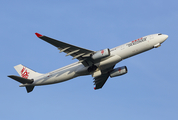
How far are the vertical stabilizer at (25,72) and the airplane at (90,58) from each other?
209 cm

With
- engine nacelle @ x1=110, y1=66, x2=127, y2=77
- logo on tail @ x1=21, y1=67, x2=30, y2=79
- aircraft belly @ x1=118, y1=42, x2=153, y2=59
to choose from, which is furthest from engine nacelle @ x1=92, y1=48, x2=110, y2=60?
logo on tail @ x1=21, y1=67, x2=30, y2=79

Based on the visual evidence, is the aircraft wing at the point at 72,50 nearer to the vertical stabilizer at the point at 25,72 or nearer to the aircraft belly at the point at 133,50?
the aircraft belly at the point at 133,50

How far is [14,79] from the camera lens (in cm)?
4641

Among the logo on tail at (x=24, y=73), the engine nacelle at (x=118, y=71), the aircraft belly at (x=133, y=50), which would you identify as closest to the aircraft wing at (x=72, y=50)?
the aircraft belly at (x=133, y=50)

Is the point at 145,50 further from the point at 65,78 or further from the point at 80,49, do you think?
the point at 65,78

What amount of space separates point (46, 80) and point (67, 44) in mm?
11051

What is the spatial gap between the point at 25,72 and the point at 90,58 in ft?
56.9

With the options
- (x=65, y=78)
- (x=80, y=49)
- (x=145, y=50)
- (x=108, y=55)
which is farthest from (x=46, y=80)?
(x=145, y=50)

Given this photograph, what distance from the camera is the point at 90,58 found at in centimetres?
4341

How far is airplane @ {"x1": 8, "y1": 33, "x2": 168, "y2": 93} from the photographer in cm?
4188

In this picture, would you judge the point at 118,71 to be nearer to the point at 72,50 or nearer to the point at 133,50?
the point at 133,50

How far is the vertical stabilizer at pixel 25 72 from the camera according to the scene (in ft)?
170

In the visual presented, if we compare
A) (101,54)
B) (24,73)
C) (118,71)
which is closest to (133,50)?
(101,54)

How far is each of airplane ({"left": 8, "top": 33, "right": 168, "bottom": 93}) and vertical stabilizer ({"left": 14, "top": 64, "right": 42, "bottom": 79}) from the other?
209cm
